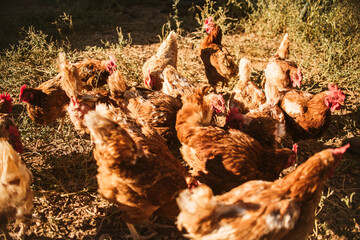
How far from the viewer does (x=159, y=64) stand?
13.0 ft

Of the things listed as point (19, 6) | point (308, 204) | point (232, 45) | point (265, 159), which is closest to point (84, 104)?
point (265, 159)

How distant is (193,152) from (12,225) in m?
2.03

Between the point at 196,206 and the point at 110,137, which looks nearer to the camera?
the point at 196,206

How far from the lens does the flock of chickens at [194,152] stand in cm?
169

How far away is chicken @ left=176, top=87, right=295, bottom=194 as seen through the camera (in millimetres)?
2285

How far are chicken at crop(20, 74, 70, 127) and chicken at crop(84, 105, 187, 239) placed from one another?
1.69 meters

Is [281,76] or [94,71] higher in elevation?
[94,71]

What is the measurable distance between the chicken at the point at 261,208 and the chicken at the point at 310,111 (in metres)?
1.11

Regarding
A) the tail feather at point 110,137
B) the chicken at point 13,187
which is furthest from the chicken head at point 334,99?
the chicken at point 13,187

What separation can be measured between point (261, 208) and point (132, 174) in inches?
40.5

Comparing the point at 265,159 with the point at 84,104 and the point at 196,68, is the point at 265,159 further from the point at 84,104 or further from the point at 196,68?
the point at 196,68

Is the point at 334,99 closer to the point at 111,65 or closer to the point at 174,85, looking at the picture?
the point at 174,85

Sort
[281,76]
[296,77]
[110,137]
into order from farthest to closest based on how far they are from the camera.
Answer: [281,76]
[296,77]
[110,137]

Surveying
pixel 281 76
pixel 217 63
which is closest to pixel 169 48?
pixel 217 63
